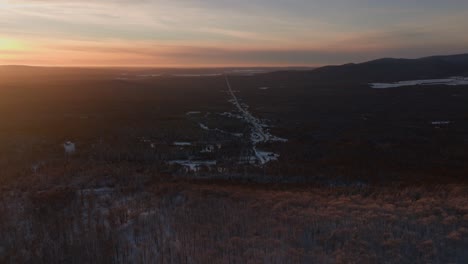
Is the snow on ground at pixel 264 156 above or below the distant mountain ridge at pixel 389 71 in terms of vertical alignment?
below

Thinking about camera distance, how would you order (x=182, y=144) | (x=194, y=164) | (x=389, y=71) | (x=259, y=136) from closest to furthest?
(x=194, y=164), (x=182, y=144), (x=259, y=136), (x=389, y=71)

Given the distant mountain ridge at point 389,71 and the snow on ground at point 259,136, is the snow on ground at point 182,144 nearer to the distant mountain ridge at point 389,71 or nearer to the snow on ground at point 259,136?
the snow on ground at point 259,136

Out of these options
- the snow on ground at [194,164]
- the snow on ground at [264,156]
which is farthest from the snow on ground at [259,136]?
the snow on ground at [194,164]

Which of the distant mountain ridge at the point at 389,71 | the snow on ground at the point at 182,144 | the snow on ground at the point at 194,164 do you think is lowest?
the snow on ground at the point at 194,164

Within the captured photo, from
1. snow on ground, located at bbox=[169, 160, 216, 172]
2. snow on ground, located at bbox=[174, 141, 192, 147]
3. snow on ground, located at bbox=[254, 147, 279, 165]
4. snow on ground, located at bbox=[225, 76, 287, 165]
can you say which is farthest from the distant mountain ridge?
snow on ground, located at bbox=[169, 160, 216, 172]

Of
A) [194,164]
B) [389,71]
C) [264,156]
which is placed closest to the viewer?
[194,164]

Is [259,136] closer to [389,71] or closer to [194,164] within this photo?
[194,164]

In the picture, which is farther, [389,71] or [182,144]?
[389,71]

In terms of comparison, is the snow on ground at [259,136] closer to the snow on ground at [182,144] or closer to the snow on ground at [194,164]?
the snow on ground at [194,164]

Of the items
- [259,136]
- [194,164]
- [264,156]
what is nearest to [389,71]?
[259,136]

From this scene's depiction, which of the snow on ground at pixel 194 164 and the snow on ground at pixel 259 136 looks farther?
the snow on ground at pixel 259 136

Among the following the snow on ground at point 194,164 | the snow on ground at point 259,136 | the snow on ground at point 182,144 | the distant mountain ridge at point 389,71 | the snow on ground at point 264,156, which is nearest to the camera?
the snow on ground at point 194,164

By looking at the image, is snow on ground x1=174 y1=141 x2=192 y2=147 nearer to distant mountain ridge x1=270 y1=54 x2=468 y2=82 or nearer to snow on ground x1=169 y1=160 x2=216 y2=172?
snow on ground x1=169 y1=160 x2=216 y2=172

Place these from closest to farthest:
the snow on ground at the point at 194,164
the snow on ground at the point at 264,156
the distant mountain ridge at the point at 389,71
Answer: the snow on ground at the point at 194,164 < the snow on ground at the point at 264,156 < the distant mountain ridge at the point at 389,71
